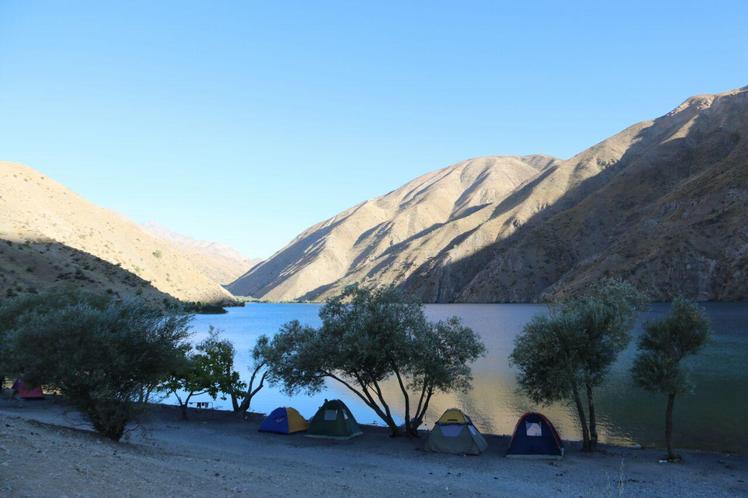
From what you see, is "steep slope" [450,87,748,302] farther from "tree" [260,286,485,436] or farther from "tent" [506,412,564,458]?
"tent" [506,412,564,458]

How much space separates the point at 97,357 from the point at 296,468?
846 centimetres

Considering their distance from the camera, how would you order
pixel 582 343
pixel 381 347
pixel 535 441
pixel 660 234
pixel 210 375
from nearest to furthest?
pixel 535 441 < pixel 582 343 < pixel 381 347 < pixel 210 375 < pixel 660 234

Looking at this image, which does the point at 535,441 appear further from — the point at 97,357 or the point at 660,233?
the point at 660,233

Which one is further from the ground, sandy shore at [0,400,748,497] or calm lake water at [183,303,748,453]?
calm lake water at [183,303,748,453]

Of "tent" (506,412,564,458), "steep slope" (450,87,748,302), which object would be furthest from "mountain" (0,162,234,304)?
"steep slope" (450,87,748,302)

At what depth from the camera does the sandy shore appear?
13.6 m

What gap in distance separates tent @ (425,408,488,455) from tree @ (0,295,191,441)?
41.6ft

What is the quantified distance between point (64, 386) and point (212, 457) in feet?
19.9

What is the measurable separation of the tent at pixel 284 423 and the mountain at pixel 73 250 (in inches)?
1099

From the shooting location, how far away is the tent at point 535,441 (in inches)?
987

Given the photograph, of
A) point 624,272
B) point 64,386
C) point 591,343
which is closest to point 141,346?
point 64,386

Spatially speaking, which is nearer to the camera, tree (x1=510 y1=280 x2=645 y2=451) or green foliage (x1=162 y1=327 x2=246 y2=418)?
tree (x1=510 y1=280 x2=645 y2=451)

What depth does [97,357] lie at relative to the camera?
20.3 metres

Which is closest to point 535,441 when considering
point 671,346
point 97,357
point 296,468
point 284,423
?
point 671,346
